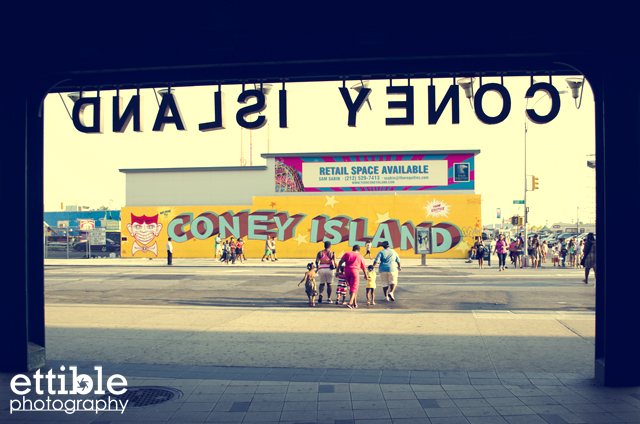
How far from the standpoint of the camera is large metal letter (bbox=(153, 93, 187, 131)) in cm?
652

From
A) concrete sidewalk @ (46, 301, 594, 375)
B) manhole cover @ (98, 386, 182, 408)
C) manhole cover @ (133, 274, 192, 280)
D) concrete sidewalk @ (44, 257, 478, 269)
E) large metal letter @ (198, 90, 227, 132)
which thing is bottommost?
concrete sidewalk @ (44, 257, 478, 269)

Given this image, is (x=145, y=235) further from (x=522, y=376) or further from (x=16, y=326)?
(x=522, y=376)

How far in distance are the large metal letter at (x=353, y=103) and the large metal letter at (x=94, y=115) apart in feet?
10.8

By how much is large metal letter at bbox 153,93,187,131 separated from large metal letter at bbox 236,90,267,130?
0.78 meters

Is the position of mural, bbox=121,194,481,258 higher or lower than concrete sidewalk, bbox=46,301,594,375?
higher

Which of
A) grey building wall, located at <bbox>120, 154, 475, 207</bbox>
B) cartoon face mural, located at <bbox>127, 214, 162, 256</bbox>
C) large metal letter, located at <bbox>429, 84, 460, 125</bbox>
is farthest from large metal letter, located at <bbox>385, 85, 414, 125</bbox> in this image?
cartoon face mural, located at <bbox>127, 214, 162, 256</bbox>

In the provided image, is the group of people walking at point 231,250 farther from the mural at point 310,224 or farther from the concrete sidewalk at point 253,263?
the mural at point 310,224

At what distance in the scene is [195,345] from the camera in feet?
26.7

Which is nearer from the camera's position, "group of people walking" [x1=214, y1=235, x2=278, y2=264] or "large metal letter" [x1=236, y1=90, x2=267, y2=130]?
"large metal letter" [x1=236, y1=90, x2=267, y2=130]

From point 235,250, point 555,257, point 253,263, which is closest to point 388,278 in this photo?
point 555,257

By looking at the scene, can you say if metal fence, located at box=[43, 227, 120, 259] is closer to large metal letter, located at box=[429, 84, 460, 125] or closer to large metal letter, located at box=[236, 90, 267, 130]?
large metal letter, located at box=[236, 90, 267, 130]

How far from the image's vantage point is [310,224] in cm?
3444

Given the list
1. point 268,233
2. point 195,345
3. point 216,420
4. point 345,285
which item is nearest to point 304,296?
point 345,285

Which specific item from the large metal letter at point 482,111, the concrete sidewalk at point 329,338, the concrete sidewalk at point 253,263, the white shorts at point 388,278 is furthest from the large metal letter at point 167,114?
the concrete sidewalk at point 253,263
